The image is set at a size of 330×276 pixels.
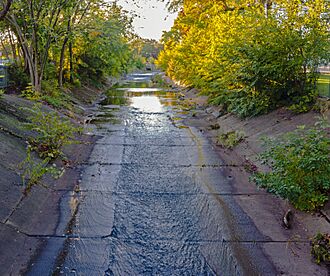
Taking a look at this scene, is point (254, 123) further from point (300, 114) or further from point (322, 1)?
point (322, 1)

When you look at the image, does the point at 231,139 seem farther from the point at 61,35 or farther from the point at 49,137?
the point at 61,35

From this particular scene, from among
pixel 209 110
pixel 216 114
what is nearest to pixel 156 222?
pixel 216 114

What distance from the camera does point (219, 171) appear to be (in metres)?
8.03

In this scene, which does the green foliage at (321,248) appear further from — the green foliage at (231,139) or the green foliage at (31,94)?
the green foliage at (31,94)

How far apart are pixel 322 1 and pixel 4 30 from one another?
1491 centimetres

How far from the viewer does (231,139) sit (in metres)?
10.4

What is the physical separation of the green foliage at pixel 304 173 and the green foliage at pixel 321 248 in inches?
28.8

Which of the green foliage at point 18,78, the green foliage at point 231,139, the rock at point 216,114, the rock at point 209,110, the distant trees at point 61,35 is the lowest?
the rock at point 209,110

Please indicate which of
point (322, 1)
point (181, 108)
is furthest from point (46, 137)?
point (181, 108)

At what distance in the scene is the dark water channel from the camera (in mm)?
4375

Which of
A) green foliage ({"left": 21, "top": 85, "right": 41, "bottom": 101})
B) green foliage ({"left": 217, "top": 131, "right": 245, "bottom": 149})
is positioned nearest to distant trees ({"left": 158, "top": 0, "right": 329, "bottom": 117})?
green foliage ({"left": 217, "top": 131, "right": 245, "bottom": 149})

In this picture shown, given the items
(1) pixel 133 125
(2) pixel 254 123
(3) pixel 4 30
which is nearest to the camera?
(2) pixel 254 123

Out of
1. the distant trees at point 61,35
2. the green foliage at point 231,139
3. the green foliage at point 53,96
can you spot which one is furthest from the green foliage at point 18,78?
the green foliage at point 231,139

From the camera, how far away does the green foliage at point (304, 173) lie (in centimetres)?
532
